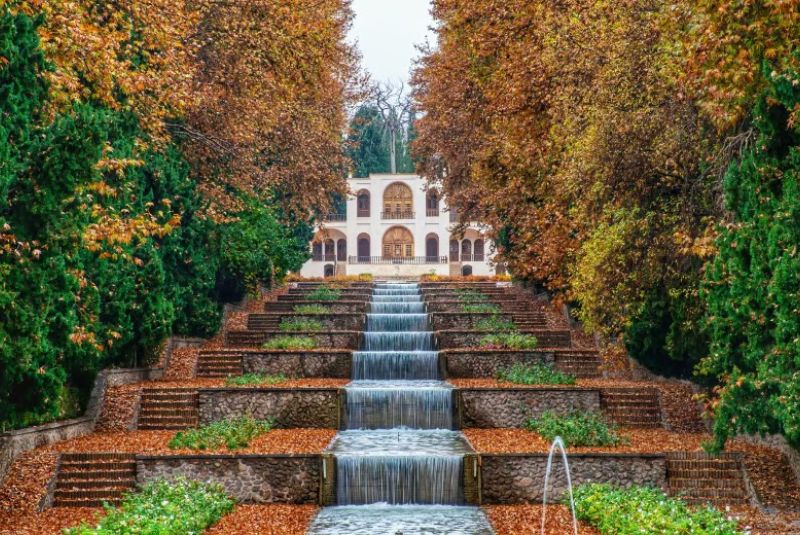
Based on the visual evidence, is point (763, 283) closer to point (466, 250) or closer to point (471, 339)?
point (471, 339)

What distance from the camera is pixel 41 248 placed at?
12570 mm

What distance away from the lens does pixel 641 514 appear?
11570 mm

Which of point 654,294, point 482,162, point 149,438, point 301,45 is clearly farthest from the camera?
point 482,162

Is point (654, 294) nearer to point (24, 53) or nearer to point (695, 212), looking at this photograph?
point (695, 212)

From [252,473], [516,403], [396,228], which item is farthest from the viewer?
[396,228]

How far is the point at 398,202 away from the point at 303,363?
48165 millimetres

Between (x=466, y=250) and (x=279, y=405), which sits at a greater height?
(x=466, y=250)

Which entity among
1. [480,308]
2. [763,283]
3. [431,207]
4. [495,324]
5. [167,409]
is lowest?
[167,409]

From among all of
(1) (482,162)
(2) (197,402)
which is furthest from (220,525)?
(1) (482,162)

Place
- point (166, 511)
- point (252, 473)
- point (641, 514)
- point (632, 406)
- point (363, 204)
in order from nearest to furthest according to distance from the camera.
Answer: point (641, 514)
point (166, 511)
point (252, 473)
point (632, 406)
point (363, 204)

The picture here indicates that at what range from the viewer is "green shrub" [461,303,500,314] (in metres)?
28.4

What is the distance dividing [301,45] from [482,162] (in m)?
5.46

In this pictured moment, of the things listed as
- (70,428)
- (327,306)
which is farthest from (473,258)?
(70,428)

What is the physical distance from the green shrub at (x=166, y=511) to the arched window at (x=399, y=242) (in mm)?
56013
